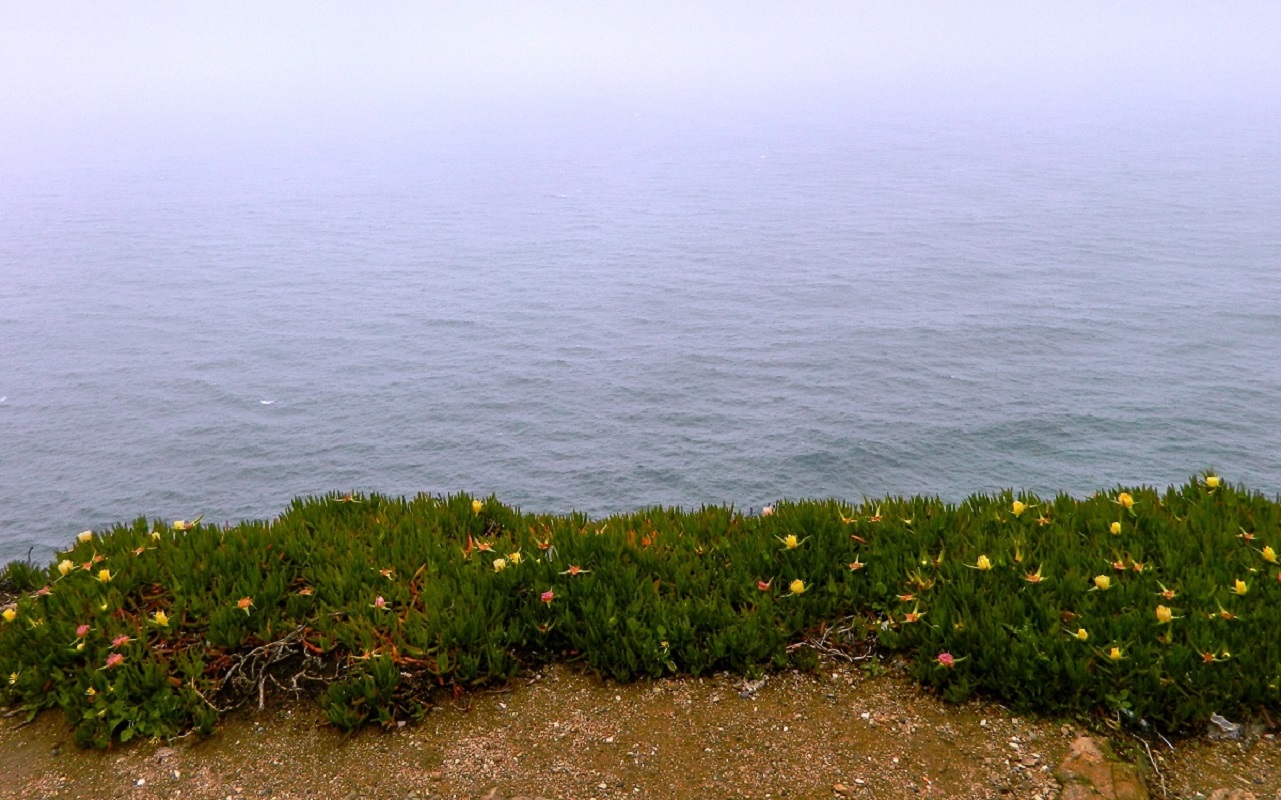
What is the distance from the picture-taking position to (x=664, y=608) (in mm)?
6203

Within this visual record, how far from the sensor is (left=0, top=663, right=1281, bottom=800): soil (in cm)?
521

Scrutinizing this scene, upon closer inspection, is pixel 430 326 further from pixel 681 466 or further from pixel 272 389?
pixel 681 466

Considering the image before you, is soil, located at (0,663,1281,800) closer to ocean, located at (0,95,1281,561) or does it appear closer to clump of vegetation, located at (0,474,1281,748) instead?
clump of vegetation, located at (0,474,1281,748)

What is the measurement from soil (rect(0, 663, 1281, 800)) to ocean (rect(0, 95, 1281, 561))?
6080 cm

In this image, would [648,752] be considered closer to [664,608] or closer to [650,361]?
[664,608]

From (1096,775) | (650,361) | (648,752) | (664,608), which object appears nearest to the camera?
(1096,775)

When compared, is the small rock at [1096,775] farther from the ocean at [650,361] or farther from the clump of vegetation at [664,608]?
the ocean at [650,361]

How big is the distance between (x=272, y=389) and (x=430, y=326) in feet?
82.0

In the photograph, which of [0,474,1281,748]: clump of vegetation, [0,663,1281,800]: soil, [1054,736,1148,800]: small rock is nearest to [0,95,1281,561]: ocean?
[0,474,1281,748]: clump of vegetation

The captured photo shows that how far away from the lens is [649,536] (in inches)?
279

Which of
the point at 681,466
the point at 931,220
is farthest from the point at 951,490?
the point at 931,220

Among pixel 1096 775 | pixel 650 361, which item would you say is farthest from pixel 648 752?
pixel 650 361

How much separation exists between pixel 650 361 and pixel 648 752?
104884 millimetres

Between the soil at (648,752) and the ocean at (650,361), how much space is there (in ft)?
199
